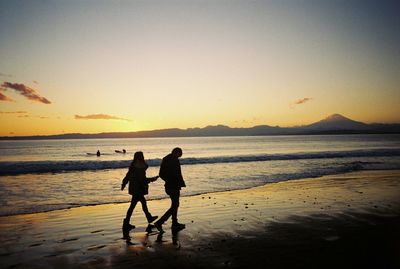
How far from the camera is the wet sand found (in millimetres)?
6598

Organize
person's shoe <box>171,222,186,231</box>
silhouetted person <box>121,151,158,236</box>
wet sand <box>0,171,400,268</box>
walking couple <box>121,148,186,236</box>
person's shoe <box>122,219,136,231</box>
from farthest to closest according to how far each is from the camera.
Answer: silhouetted person <box>121,151,158,236</box>, walking couple <box>121,148,186,236</box>, person's shoe <box>171,222,186,231</box>, person's shoe <box>122,219,136,231</box>, wet sand <box>0,171,400,268</box>

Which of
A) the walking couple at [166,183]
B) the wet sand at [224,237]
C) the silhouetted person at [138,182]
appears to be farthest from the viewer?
the silhouetted person at [138,182]

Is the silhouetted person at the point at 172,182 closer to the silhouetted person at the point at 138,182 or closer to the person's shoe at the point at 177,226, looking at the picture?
the person's shoe at the point at 177,226

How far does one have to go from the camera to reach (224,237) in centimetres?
834

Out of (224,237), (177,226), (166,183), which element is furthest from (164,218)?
(224,237)

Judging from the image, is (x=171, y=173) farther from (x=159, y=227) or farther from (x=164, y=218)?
(x=159, y=227)

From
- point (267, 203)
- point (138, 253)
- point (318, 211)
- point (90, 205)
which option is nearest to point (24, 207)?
point (90, 205)

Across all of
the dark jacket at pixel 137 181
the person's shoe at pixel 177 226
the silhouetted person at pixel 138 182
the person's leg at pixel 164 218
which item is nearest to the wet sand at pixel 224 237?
the person's shoe at pixel 177 226

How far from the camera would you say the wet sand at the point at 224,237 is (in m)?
6.60

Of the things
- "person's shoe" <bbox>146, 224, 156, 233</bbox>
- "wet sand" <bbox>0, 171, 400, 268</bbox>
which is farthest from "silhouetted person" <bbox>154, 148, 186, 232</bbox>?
"wet sand" <bbox>0, 171, 400, 268</bbox>

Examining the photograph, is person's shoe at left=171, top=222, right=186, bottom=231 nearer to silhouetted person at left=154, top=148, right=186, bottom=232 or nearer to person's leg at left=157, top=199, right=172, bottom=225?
silhouetted person at left=154, top=148, right=186, bottom=232

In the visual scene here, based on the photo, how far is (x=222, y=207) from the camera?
41.1 feet

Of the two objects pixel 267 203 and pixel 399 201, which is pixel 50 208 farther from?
pixel 399 201

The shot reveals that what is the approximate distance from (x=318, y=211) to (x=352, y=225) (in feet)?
6.91
